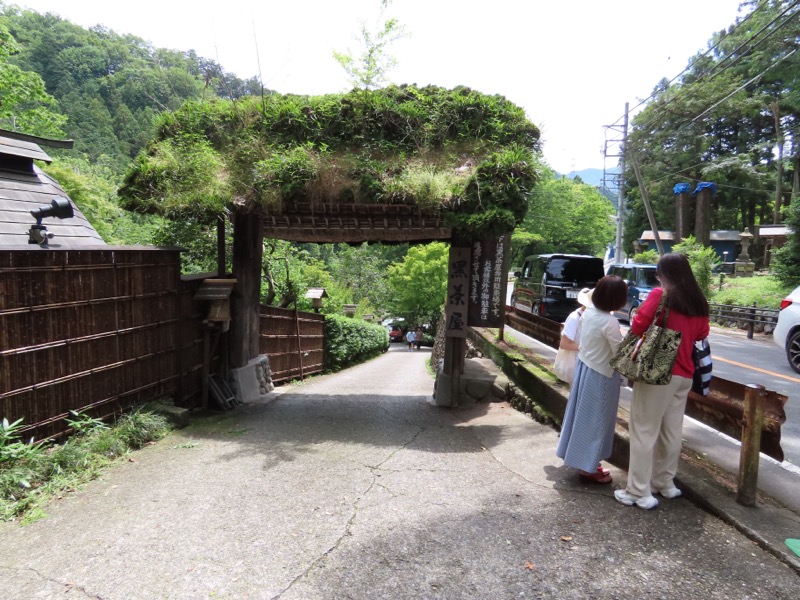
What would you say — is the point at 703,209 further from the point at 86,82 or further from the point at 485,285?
the point at 86,82

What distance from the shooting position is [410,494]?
12.6 feet

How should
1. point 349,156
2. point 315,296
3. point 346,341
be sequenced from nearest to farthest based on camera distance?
point 349,156, point 315,296, point 346,341

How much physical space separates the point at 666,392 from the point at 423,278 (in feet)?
88.8

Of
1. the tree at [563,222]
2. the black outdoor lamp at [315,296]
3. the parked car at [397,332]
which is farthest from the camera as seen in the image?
the parked car at [397,332]

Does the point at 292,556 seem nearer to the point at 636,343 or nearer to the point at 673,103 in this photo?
the point at 636,343

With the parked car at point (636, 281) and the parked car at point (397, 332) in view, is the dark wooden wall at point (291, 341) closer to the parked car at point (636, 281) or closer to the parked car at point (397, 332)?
the parked car at point (636, 281)

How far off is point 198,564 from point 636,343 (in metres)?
3.25

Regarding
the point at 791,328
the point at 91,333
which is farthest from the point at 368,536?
the point at 791,328

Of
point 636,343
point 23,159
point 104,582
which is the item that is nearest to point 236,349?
point 23,159

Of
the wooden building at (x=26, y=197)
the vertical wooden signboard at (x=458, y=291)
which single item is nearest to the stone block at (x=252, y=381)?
the wooden building at (x=26, y=197)

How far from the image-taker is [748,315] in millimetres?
14938

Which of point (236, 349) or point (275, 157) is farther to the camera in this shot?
point (236, 349)

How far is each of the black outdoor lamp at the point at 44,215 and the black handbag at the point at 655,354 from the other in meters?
6.27

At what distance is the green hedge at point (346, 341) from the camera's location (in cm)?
1720
